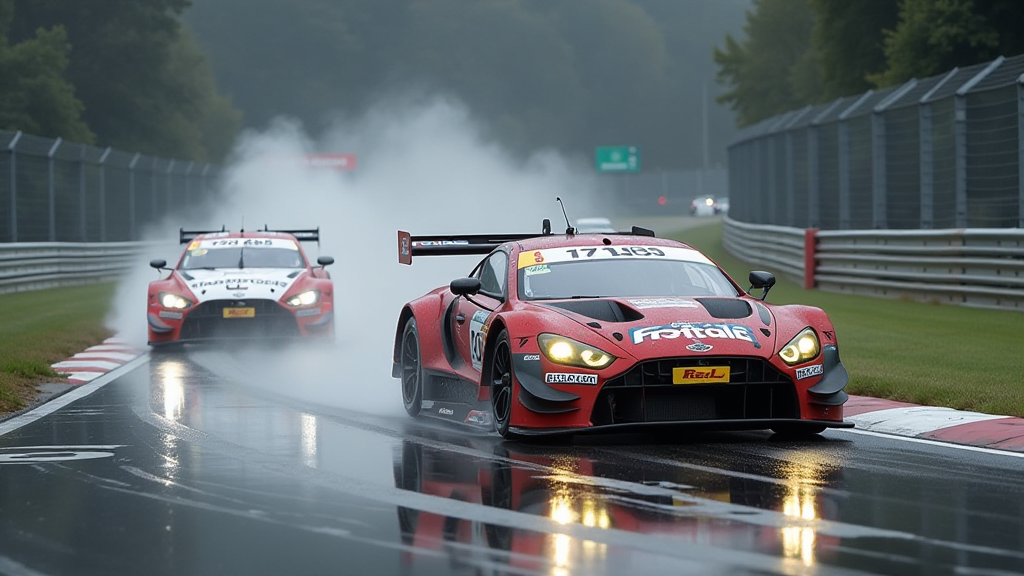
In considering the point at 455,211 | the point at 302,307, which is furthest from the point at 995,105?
the point at 455,211

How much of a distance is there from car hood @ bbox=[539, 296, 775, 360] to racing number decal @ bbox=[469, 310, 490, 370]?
551 millimetres

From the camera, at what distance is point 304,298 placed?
18.0 meters

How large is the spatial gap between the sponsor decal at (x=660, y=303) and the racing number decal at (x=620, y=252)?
2.96 feet

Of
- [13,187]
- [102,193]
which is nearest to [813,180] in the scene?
[13,187]

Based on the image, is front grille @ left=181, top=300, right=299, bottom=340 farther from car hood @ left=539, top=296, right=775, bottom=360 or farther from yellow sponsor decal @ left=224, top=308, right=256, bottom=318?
car hood @ left=539, top=296, right=775, bottom=360

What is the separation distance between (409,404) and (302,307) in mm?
6760

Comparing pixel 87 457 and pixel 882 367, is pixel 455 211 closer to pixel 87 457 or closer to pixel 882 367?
pixel 882 367

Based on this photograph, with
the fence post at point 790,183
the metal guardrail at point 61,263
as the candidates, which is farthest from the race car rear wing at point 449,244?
the fence post at point 790,183

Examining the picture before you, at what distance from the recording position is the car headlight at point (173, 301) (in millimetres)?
17641

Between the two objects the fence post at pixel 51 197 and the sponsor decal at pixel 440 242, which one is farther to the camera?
the fence post at pixel 51 197

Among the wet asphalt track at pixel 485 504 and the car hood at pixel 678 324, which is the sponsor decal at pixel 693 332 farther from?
the wet asphalt track at pixel 485 504

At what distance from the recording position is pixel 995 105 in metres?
19.1

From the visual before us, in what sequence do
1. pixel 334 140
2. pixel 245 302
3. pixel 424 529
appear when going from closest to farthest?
pixel 424 529
pixel 245 302
pixel 334 140

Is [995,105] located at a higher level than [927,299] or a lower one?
higher
